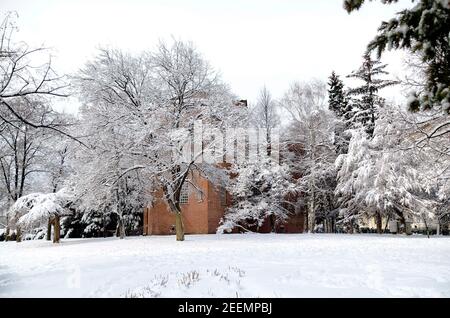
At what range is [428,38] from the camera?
5.54m

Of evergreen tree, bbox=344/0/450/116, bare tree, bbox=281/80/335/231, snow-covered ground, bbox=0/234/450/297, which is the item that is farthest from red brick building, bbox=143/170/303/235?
evergreen tree, bbox=344/0/450/116

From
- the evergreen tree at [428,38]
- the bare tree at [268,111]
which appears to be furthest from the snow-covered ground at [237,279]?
the bare tree at [268,111]

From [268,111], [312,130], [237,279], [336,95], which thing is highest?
[336,95]

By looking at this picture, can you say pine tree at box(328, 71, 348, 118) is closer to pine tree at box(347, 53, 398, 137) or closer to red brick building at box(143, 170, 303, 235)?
pine tree at box(347, 53, 398, 137)

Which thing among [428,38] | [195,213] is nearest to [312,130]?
[195,213]

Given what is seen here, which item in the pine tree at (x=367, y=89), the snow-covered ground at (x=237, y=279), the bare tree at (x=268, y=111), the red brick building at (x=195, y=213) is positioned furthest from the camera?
the bare tree at (x=268, y=111)

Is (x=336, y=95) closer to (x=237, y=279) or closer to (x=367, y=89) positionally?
(x=367, y=89)

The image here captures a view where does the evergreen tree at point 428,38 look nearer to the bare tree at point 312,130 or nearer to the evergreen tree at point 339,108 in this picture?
the evergreen tree at point 339,108

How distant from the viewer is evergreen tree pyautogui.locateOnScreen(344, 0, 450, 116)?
530 cm

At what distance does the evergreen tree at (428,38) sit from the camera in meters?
5.30

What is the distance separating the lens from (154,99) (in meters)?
20.1

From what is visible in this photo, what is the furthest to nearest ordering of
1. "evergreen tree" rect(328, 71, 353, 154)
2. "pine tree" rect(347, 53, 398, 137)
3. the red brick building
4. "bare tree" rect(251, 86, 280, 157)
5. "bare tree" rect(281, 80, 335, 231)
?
"bare tree" rect(251, 86, 280, 157) → the red brick building → "pine tree" rect(347, 53, 398, 137) → "evergreen tree" rect(328, 71, 353, 154) → "bare tree" rect(281, 80, 335, 231)
